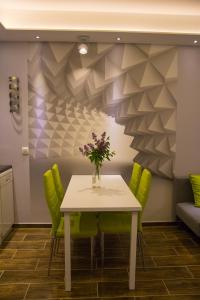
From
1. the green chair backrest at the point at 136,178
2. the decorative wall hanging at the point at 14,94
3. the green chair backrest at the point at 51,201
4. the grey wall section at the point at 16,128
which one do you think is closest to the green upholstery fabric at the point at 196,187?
the green chair backrest at the point at 136,178

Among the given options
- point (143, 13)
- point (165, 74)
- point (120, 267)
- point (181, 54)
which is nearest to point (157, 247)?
point (120, 267)

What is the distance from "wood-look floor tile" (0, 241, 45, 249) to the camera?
2.98 metres

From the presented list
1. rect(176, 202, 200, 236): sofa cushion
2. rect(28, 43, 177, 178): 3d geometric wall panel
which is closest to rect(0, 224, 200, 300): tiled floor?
rect(176, 202, 200, 236): sofa cushion

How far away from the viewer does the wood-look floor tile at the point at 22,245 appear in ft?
9.78

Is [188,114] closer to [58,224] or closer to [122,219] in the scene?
[122,219]

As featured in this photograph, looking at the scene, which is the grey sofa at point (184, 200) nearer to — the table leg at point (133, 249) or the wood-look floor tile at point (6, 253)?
the table leg at point (133, 249)

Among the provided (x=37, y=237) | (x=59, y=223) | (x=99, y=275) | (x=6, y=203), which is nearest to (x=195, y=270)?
(x=99, y=275)

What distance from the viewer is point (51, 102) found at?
11.2ft

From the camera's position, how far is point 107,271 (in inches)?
98.5

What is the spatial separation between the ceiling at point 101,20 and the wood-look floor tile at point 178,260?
2.60 meters

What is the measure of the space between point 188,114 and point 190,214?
137cm

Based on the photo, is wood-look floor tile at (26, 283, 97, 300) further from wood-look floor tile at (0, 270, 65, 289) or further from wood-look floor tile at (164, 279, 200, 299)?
wood-look floor tile at (164, 279, 200, 299)

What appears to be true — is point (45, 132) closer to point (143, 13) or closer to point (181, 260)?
point (143, 13)

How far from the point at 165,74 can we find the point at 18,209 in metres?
2.78
